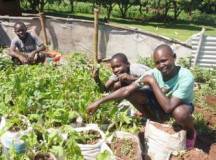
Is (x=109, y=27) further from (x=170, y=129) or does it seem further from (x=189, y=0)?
(x=189, y=0)

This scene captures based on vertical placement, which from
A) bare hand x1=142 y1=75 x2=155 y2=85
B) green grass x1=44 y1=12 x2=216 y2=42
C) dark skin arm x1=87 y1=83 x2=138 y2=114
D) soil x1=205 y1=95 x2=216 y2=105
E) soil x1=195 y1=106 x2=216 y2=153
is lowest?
green grass x1=44 y1=12 x2=216 y2=42

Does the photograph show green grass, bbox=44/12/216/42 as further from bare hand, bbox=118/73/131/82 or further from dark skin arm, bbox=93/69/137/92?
bare hand, bbox=118/73/131/82

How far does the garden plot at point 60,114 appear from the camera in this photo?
398 cm

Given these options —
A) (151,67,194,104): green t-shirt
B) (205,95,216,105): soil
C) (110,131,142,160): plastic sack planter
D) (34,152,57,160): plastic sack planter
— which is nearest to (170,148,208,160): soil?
(110,131,142,160): plastic sack planter

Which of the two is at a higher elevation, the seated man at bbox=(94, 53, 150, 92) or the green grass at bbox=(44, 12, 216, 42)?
the seated man at bbox=(94, 53, 150, 92)

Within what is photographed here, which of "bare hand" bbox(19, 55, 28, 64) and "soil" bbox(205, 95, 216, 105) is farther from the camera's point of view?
"bare hand" bbox(19, 55, 28, 64)

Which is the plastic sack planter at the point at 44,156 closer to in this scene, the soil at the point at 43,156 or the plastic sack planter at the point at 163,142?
the soil at the point at 43,156

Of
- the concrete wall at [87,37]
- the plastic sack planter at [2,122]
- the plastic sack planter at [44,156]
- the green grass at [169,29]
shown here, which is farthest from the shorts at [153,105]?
the green grass at [169,29]

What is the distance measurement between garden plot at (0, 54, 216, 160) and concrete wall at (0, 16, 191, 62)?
333 cm

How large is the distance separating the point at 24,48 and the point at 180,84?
390cm

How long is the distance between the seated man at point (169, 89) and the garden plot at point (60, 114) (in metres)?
0.27

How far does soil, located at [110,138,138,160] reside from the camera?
4.05 m

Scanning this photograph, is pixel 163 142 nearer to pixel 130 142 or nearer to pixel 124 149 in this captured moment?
pixel 130 142

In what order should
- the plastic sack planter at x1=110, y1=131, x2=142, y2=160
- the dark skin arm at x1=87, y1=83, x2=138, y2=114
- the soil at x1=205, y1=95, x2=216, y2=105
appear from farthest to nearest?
the soil at x1=205, y1=95, x2=216, y2=105 < the dark skin arm at x1=87, y1=83, x2=138, y2=114 < the plastic sack planter at x1=110, y1=131, x2=142, y2=160
